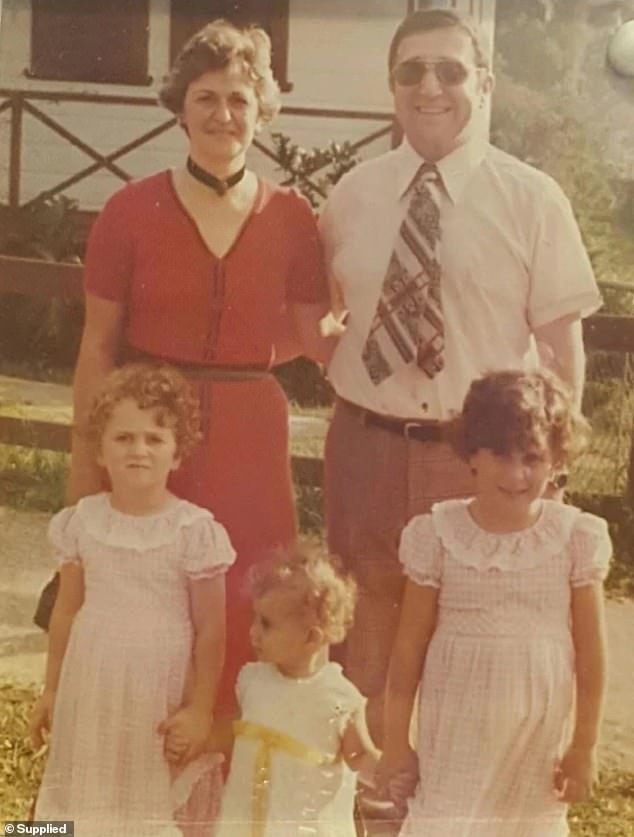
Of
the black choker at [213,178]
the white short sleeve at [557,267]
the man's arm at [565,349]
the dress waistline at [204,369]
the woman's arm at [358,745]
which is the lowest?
Answer: the woman's arm at [358,745]

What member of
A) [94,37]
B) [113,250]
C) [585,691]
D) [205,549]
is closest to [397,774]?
[585,691]

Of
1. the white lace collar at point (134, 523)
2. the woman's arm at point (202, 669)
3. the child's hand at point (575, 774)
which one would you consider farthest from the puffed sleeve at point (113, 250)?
the child's hand at point (575, 774)

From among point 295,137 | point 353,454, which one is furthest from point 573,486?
point 295,137

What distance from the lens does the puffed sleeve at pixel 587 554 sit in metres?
1.34

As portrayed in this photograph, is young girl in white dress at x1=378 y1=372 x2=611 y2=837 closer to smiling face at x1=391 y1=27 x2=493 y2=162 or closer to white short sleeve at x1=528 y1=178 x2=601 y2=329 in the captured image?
white short sleeve at x1=528 y1=178 x2=601 y2=329

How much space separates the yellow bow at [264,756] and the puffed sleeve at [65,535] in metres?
0.26

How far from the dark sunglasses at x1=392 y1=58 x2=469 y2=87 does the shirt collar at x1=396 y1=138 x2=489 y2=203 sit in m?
0.06

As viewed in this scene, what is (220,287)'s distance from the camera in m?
1.34

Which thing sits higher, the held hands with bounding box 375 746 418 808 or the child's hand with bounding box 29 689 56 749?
the child's hand with bounding box 29 689 56 749

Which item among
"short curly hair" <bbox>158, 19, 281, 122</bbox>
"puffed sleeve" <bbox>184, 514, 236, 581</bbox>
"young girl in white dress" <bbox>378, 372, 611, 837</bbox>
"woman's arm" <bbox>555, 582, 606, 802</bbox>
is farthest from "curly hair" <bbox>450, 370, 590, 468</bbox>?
"short curly hair" <bbox>158, 19, 281, 122</bbox>

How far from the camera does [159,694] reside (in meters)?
1.37

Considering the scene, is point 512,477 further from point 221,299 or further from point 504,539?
point 221,299

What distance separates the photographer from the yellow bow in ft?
4.51

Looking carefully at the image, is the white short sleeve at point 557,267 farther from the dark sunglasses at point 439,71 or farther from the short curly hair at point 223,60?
the short curly hair at point 223,60
